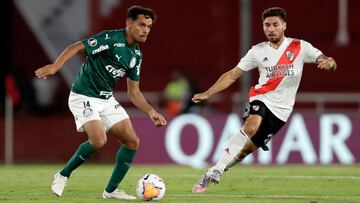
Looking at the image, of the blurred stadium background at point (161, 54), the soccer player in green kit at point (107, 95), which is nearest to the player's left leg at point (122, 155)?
the soccer player in green kit at point (107, 95)

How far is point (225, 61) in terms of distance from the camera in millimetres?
24016

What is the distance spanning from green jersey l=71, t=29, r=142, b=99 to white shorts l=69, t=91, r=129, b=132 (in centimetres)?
7

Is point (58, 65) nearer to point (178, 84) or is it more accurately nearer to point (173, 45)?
point (178, 84)

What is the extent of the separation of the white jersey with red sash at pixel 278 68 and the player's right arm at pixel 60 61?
2112 millimetres

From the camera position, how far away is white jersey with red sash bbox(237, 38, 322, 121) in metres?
13.1

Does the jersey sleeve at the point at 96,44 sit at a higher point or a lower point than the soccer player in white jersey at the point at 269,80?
higher

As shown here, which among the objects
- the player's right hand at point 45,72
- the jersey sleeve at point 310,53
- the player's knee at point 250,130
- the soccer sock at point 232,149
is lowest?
the soccer sock at point 232,149

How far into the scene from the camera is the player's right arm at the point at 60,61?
11398 mm

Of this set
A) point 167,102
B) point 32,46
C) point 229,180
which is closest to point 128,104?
point 167,102

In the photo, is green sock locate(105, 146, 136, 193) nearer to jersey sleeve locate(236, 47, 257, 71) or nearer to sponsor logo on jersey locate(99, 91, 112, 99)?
sponsor logo on jersey locate(99, 91, 112, 99)

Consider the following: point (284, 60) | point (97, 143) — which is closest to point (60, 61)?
point (97, 143)

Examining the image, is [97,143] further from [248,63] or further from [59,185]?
[248,63]

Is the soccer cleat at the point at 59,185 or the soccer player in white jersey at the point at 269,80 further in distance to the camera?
the soccer player in white jersey at the point at 269,80

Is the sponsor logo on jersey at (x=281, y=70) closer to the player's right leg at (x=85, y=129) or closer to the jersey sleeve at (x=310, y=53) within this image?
the jersey sleeve at (x=310, y=53)
